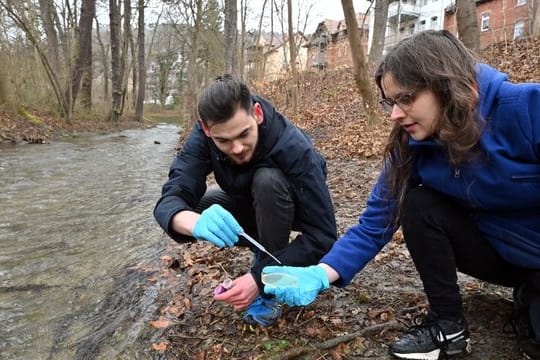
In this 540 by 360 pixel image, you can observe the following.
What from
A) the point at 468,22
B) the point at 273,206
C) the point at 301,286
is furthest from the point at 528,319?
the point at 468,22

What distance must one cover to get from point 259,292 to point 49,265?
191 cm

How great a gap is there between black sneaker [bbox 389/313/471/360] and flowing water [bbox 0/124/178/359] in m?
1.05

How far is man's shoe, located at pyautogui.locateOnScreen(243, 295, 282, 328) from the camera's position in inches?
74.0

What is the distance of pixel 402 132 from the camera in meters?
1.63

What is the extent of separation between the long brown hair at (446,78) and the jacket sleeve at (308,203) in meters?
0.61

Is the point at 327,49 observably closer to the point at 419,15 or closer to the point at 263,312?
the point at 263,312

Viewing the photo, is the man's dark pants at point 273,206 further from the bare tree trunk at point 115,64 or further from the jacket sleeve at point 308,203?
the bare tree trunk at point 115,64

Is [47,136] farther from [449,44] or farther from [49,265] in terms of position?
[449,44]

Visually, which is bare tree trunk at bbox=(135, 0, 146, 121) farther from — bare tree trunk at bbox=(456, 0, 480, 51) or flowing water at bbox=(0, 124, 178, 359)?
bare tree trunk at bbox=(456, 0, 480, 51)

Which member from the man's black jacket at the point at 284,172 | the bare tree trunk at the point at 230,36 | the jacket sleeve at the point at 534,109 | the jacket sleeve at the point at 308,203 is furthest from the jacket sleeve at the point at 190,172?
the bare tree trunk at the point at 230,36

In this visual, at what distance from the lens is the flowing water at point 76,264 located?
2.03m

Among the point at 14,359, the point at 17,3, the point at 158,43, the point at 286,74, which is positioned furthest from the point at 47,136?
the point at 158,43

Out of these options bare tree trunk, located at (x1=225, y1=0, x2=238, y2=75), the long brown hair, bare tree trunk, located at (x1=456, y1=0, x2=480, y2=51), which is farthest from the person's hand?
bare tree trunk, located at (x1=225, y1=0, x2=238, y2=75)

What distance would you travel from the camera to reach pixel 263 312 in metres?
1.88
